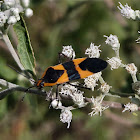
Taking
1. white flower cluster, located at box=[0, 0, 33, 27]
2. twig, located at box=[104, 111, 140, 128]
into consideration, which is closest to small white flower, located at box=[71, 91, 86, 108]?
white flower cluster, located at box=[0, 0, 33, 27]

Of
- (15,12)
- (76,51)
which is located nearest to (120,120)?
(76,51)

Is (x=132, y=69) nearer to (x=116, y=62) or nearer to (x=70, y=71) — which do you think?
(x=116, y=62)

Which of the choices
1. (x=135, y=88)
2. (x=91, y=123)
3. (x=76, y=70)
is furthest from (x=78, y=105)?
(x=91, y=123)

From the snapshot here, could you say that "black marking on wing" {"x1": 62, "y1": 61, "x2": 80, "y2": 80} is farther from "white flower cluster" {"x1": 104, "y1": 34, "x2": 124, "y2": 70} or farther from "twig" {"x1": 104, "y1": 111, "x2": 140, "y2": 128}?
"twig" {"x1": 104, "y1": 111, "x2": 140, "y2": 128}

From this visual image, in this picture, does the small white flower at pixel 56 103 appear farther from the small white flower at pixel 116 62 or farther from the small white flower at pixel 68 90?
the small white flower at pixel 116 62

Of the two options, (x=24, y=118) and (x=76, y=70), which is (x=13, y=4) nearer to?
(x=76, y=70)

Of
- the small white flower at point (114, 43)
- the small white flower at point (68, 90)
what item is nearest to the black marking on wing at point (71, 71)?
the small white flower at point (68, 90)
